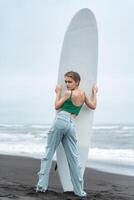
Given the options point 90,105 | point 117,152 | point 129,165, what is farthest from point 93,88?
point 117,152

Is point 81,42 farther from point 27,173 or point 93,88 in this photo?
point 27,173

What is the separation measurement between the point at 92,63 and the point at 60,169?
1519mm

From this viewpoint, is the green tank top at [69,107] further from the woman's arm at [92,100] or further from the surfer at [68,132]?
the woman's arm at [92,100]

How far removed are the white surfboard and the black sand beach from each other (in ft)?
1.66

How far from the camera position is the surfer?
20.9 ft

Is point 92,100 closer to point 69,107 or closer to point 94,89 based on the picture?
point 94,89

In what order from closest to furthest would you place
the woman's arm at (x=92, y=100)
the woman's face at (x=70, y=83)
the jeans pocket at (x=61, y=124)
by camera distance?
the jeans pocket at (x=61, y=124)
the woman's face at (x=70, y=83)
the woman's arm at (x=92, y=100)

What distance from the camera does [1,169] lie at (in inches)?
384

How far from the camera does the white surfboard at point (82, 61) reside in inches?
279

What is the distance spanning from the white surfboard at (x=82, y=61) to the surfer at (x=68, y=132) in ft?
1.59

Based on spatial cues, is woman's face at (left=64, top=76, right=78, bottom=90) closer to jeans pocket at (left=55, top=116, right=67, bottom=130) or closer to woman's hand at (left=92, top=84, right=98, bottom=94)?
jeans pocket at (left=55, top=116, right=67, bottom=130)

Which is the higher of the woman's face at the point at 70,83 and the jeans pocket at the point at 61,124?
the woman's face at the point at 70,83

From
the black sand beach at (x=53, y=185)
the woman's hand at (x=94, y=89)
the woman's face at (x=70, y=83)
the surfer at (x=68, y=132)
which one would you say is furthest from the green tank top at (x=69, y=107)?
the black sand beach at (x=53, y=185)

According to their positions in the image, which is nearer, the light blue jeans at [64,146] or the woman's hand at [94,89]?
the light blue jeans at [64,146]
